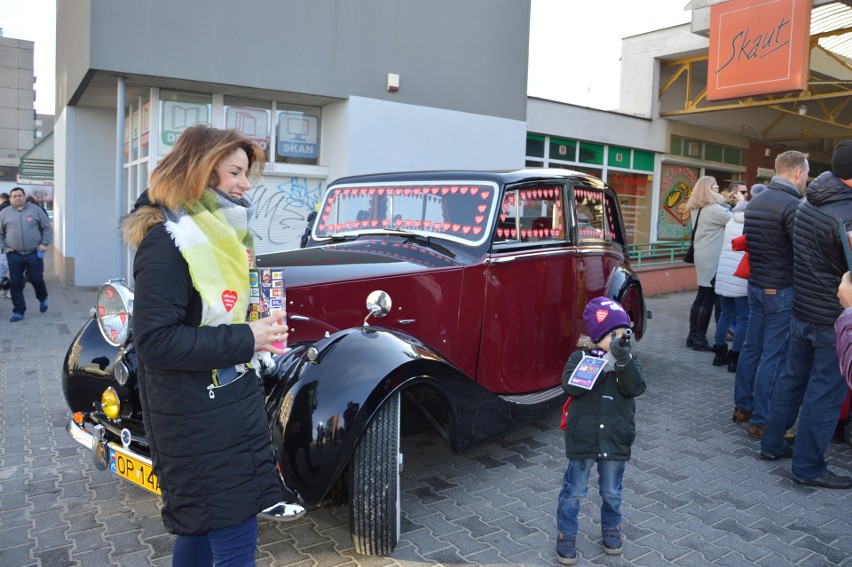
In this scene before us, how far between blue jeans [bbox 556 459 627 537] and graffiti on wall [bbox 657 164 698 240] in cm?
1383

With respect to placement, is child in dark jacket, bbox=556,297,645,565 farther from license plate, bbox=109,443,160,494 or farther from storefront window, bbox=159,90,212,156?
storefront window, bbox=159,90,212,156

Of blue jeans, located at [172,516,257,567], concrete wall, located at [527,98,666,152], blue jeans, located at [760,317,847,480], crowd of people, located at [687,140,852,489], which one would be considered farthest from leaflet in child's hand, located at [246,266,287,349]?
concrete wall, located at [527,98,666,152]

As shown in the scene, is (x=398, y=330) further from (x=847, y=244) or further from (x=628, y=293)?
(x=628, y=293)

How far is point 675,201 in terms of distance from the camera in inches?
633

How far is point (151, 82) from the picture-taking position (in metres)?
9.27

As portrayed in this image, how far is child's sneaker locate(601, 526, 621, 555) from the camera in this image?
302 centimetres

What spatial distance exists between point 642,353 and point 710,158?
11108mm

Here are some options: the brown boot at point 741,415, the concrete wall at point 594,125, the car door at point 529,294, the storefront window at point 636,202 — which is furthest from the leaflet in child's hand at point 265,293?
the storefront window at point 636,202

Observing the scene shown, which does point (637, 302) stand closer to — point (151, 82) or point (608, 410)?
point (608, 410)

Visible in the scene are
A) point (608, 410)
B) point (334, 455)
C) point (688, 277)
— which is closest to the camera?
point (334, 455)

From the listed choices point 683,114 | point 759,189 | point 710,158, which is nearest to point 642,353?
point 759,189

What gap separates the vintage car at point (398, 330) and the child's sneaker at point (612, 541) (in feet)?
2.58

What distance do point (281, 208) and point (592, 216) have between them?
6453 mm

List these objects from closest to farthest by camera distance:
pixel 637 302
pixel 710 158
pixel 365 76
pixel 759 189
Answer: pixel 759 189, pixel 637 302, pixel 365 76, pixel 710 158
